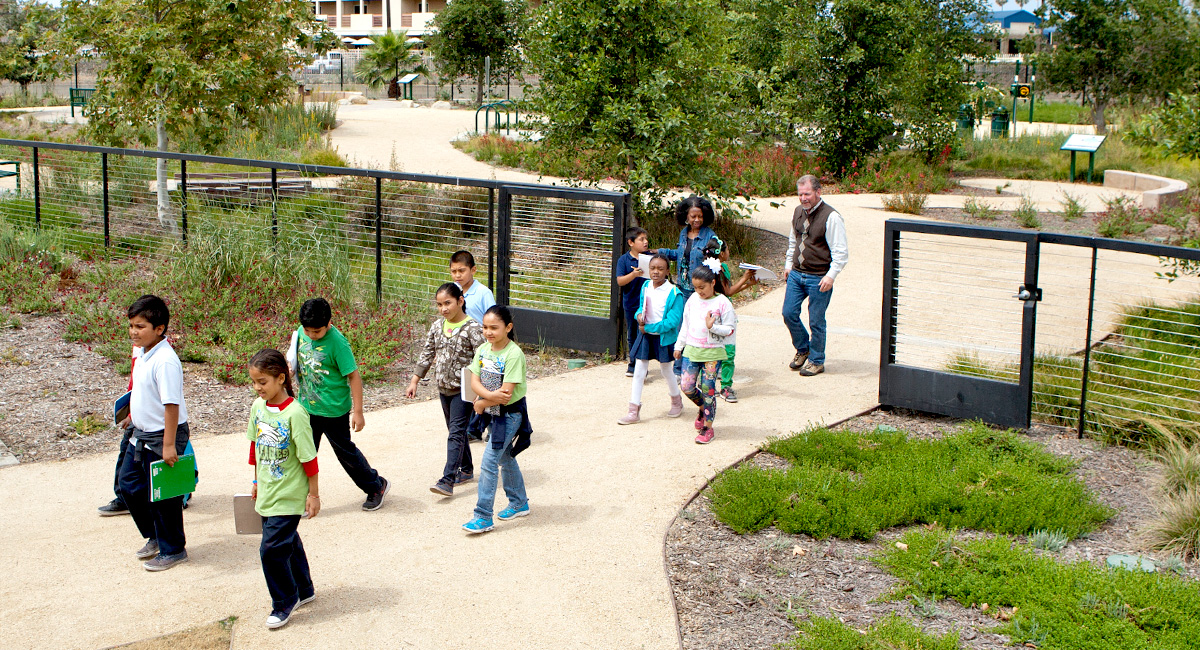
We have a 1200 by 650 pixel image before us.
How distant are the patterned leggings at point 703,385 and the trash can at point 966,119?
17815 mm

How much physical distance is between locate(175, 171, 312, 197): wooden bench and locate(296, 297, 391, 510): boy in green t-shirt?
23.5 ft

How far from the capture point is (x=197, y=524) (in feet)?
20.6

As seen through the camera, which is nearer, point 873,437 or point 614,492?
point 614,492

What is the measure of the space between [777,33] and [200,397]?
17553 mm

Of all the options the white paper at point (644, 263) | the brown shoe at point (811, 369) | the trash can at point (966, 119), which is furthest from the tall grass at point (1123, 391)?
the trash can at point (966, 119)

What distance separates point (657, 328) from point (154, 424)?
12.0ft

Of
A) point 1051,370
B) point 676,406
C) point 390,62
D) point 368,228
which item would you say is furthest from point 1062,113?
point 676,406

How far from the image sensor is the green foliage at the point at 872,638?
4.61 m

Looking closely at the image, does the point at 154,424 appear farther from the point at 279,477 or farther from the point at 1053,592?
the point at 1053,592

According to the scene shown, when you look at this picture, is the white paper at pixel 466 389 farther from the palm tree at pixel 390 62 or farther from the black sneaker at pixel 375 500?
the palm tree at pixel 390 62

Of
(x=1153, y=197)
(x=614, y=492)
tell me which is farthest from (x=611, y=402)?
(x=1153, y=197)

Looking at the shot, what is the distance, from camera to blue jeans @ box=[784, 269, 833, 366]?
29.7 feet

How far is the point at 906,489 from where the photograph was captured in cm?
629

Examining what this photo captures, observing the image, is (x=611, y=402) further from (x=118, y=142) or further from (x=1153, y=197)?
(x=1153, y=197)
